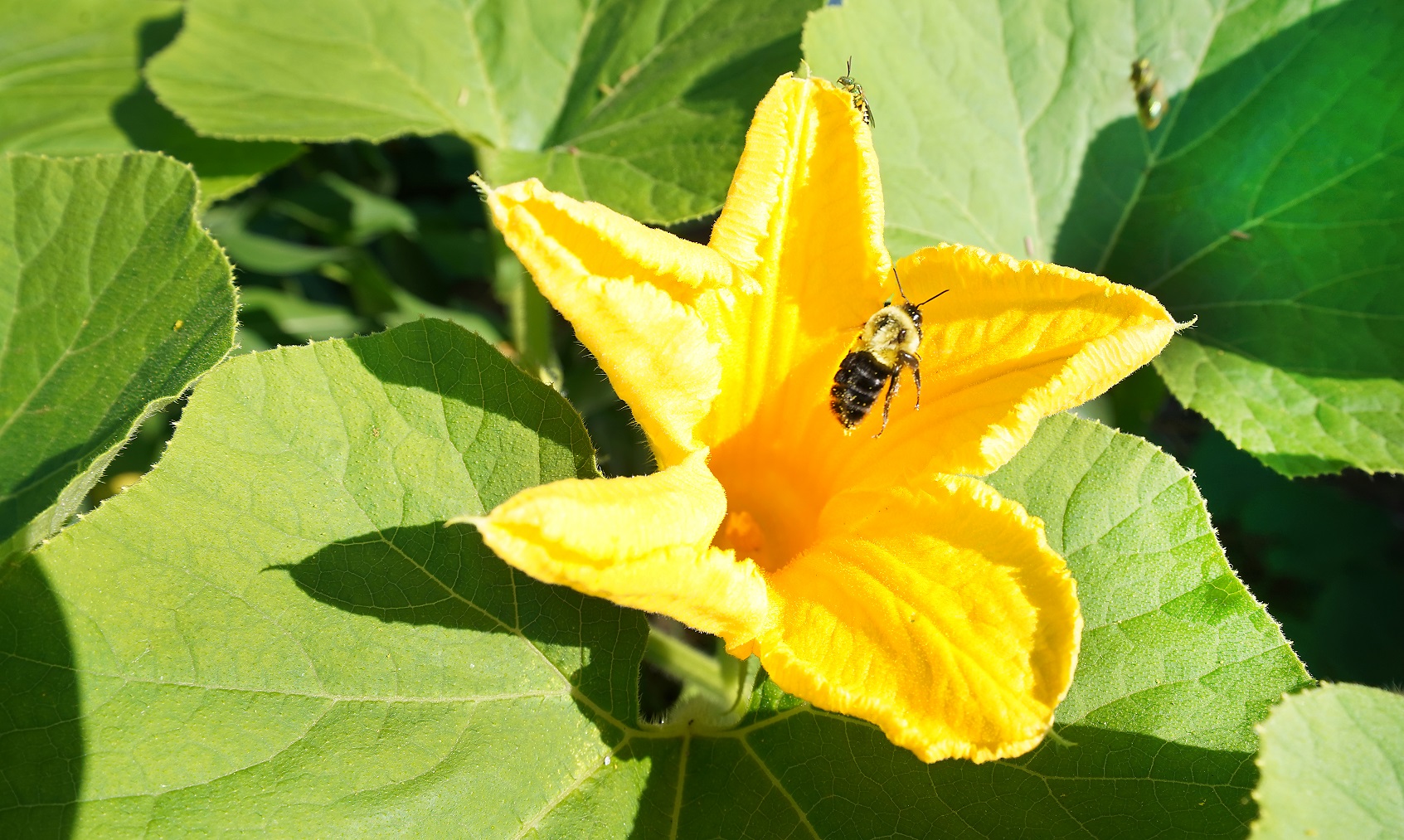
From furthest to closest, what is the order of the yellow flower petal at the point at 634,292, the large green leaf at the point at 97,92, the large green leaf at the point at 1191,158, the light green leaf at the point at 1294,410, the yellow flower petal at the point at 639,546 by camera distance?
1. the large green leaf at the point at 97,92
2. the large green leaf at the point at 1191,158
3. the light green leaf at the point at 1294,410
4. the yellow flower petal at the point at 634,292
5. the yellow flower petal at the point at 639,546

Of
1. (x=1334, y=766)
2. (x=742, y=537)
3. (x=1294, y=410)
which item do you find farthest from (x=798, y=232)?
(x=1294, y=410)

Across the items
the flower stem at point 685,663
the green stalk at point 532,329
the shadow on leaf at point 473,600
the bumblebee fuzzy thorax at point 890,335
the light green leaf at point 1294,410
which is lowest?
the flower stem at point 685,663

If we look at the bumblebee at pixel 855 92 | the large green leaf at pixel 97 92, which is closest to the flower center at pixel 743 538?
the bumblebee at pixel 855 92

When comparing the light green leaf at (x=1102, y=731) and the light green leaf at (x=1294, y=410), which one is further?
the light green leaf at (x=1294, y=410)

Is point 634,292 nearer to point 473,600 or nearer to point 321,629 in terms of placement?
point 473,600

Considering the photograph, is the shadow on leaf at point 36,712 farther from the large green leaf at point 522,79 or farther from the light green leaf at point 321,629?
the large green leaf at point 522,79
